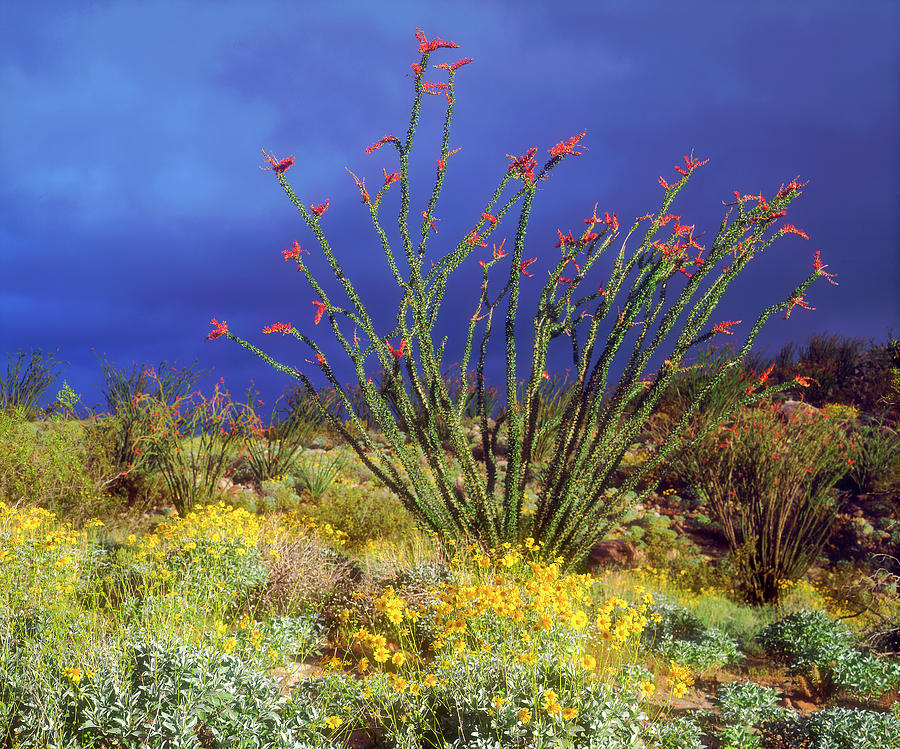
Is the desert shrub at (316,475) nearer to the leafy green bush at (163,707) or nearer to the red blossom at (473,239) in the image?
the red blossom at (473,239)

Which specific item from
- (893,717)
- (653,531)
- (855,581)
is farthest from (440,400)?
(855,581)

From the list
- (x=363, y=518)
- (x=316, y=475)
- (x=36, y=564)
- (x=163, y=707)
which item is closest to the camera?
(x=163, y=707)

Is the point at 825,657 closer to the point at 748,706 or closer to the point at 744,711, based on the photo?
the point at 748,706

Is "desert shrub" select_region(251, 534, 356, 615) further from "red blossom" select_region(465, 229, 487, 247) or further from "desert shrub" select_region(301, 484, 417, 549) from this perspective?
"red blossom" select_region(465, 229, 487, 247)

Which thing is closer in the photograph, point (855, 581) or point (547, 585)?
point (547, 585)

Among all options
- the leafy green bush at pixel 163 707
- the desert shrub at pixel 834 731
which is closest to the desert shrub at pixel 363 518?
the leafy green bush at pixel 163 707

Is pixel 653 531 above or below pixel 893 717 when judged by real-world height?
above

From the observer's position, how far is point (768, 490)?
814cm

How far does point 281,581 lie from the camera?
5.32 metres

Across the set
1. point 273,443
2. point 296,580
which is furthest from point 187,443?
point 296,580

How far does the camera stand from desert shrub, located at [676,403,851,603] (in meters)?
7.57

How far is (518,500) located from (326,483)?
15.1ft

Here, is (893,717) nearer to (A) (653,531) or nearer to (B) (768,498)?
(B) (768,498)

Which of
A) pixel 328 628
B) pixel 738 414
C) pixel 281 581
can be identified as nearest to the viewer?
pixel 328 628
